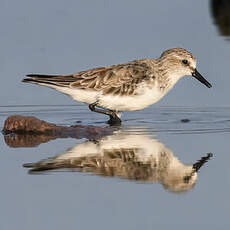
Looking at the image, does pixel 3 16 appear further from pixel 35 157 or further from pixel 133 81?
pixel 35 157

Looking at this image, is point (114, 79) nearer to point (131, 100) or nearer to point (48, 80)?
point (131, 100)

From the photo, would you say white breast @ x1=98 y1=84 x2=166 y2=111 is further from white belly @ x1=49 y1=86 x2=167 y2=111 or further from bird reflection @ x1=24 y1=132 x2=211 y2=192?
bird reflection @ x1=24 y1=132 x2=211 y2=192

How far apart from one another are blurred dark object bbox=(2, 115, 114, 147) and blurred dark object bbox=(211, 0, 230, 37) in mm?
6645

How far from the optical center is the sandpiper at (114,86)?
41.5ft

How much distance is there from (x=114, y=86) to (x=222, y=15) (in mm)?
6801

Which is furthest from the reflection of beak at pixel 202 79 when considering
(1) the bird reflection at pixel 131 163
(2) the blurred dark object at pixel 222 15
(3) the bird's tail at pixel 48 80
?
(2) the blurred dark object at pixel 222 15

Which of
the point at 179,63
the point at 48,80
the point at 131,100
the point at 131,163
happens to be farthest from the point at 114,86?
the point at 131,163

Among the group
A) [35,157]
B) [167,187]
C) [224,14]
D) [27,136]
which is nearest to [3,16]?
[224,14]

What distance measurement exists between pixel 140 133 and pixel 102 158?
1671 millimetres

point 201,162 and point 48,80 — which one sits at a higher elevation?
point 48,80

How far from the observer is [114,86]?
12.8 m

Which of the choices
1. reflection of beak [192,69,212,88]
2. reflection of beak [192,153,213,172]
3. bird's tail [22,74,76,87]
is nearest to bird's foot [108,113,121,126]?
bird's tail [22,74,76,87]

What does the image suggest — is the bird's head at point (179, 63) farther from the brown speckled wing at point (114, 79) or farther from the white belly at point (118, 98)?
the white belly at point (118, 98)

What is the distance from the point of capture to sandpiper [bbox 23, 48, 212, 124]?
1266cm
